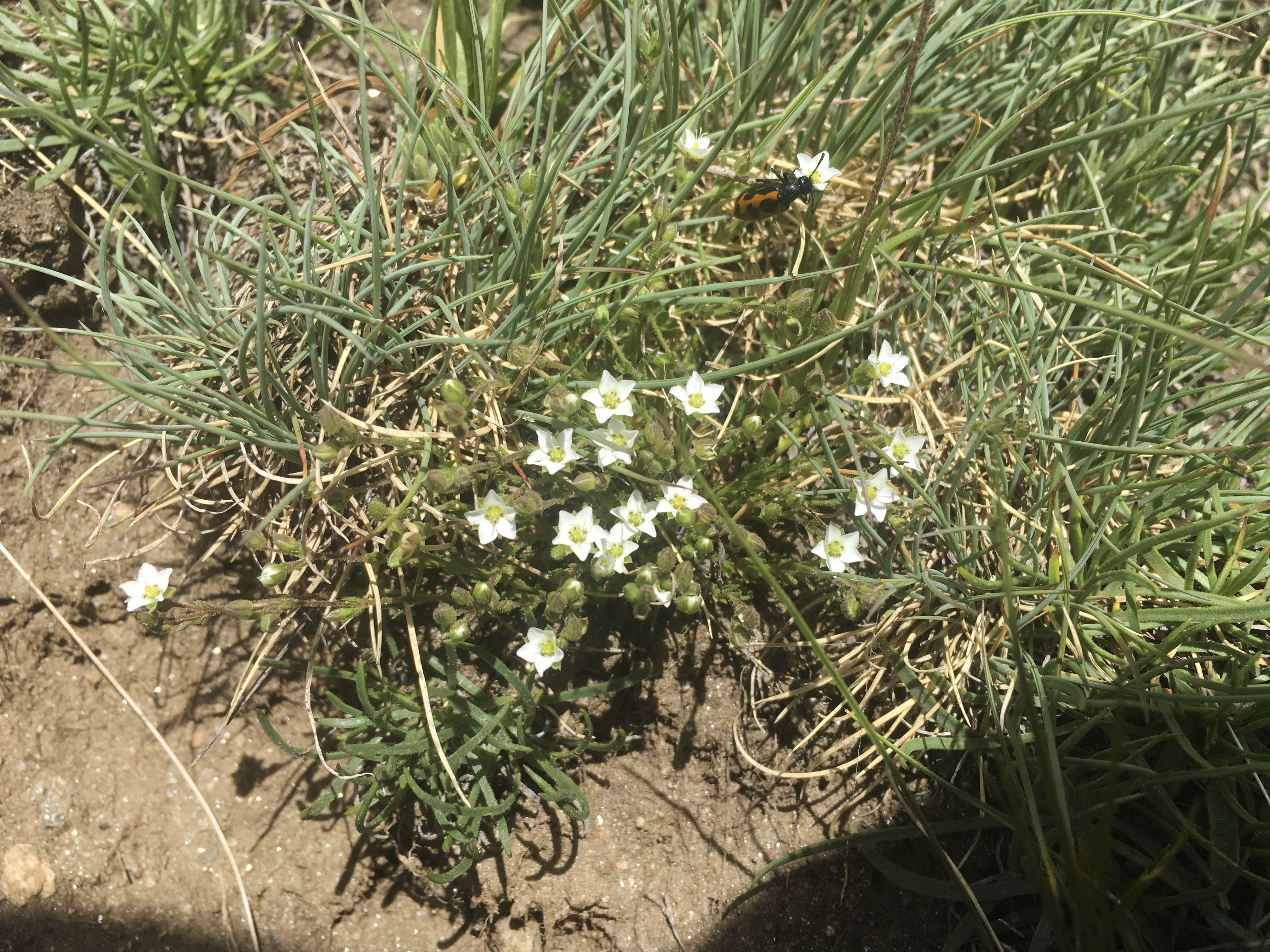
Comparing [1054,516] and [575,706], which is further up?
[1054,516]

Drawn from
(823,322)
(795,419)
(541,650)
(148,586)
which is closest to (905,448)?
(795,419)

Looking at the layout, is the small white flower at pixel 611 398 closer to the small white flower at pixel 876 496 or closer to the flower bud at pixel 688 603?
the flower bud at pixel 688 603

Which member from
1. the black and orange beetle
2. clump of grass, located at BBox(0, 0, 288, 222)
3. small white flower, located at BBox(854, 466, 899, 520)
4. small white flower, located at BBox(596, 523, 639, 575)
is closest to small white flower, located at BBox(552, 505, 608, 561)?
small white flower, located at BBox(596, 523, 639, 575)

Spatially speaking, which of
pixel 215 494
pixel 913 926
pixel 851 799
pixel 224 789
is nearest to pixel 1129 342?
pixel 851 799

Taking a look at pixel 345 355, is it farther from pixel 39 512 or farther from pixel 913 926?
pixel 913 926

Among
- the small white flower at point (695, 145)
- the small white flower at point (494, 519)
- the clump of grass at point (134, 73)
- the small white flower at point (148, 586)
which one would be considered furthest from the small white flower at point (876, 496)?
the clump of grass at point (134, 73)
